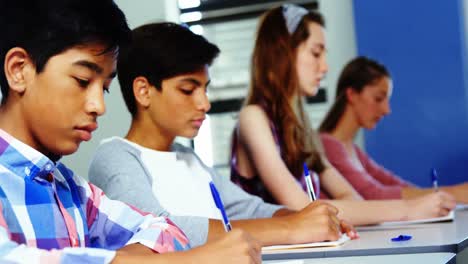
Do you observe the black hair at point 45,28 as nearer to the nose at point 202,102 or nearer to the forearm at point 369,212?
the nose at point 202,102

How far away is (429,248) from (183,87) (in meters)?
0.72

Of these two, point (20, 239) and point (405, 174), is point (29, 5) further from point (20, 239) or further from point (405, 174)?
point (405, 174)

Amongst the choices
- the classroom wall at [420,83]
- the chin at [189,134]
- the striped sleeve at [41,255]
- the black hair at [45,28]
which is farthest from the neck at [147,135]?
the classroom wall at [420,83]

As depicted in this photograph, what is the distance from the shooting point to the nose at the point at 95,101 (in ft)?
3.42

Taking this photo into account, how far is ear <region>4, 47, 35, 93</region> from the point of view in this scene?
40.8 inches

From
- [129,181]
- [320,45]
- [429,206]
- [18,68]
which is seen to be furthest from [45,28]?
[320,45]

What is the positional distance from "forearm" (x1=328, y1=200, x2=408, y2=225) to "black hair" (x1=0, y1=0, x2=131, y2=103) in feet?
3.48

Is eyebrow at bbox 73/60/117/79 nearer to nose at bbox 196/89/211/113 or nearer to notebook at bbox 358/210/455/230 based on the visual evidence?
nose at bbox 196/89/211/113

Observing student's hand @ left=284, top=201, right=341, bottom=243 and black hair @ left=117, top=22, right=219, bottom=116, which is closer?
student's hand @ left=284, top=201, right=341, bottom=243

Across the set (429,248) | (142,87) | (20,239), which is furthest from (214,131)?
(20,239)

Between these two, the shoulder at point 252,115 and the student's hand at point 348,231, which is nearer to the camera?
the student's hand at point 348,231

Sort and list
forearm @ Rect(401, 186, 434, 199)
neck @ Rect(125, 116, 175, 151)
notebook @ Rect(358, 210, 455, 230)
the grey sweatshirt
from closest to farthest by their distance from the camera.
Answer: the grey sweatshirt → neck @ Rect(125, 116, 175, 151) → notebook @ Rect(358, 210, 455, 230) → forearm @ Rect(401, 186, 434, 199)

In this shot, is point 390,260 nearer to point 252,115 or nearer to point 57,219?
point 57,219

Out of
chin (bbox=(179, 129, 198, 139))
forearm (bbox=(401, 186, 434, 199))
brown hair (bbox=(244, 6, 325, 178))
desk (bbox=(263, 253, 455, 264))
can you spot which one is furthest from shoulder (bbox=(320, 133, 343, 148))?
desk (bbox=(263, 253, 455, 264))
